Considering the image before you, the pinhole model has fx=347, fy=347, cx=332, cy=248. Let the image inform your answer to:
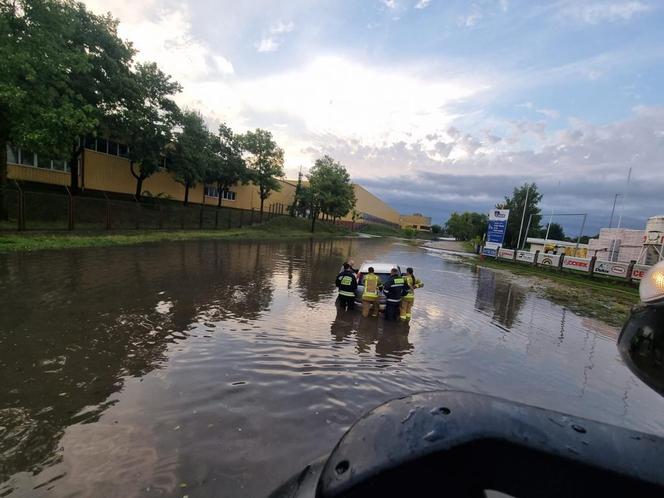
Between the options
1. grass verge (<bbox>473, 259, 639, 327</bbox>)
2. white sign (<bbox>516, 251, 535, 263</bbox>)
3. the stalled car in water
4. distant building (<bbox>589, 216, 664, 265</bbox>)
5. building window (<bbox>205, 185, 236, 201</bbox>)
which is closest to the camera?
the stalled car in water

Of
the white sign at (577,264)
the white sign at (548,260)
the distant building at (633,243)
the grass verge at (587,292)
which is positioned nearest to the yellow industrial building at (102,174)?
the grass verge at (587,292)

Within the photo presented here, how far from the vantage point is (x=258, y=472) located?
3436 mm

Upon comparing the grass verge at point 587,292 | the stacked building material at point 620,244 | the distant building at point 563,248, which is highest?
the stacked building material at point 620,244

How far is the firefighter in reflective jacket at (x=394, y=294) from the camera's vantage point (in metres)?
9.24

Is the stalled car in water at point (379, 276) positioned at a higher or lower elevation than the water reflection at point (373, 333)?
higher

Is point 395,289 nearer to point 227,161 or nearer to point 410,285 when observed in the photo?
point 410,285

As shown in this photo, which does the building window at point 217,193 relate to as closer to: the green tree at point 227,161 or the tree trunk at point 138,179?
the green tree at point 227,161

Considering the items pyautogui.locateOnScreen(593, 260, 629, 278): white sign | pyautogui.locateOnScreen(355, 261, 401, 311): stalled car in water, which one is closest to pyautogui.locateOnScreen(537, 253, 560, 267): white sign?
pyautogui.locateOnScreen(593, 260, 629, 278): white sign

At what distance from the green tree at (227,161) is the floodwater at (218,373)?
29643 mm

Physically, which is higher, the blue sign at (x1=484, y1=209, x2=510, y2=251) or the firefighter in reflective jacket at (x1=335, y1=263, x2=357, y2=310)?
the blue sign at (x1=484, y1=209, x2=510, y2=251)

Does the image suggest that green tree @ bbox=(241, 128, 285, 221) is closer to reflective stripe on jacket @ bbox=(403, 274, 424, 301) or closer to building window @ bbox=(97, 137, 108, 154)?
building window @ bbox=(97, 137, 108, 154)

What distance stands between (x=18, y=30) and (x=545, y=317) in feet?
84.1

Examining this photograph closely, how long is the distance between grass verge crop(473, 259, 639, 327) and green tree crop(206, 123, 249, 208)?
102 feet

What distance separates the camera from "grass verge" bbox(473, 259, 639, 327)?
539 inches
